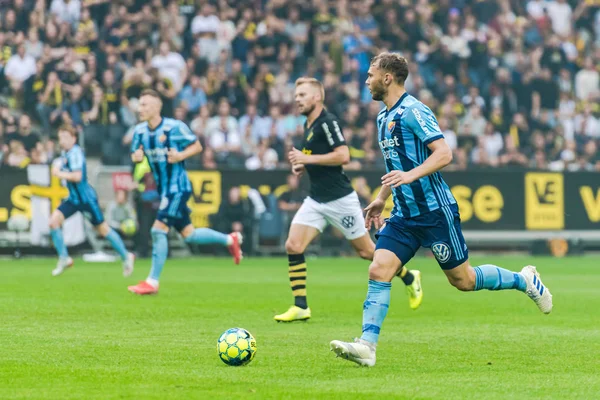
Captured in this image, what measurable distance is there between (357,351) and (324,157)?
419 cm

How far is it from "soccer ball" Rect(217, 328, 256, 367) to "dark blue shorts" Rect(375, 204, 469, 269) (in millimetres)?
1313

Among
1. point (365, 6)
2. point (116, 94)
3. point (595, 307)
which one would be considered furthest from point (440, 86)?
point (595, 307)

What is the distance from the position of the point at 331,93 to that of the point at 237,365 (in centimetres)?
2011

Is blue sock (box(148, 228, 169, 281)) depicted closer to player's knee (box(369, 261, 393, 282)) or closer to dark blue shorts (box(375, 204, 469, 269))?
dark blue shorts (box(375, 204, 469, 269))

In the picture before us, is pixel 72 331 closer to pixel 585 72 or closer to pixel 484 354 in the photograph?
pixel 484 354

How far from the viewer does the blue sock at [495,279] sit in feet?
31.0

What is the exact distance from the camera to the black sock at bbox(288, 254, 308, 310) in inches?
485

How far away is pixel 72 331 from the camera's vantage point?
419 inches

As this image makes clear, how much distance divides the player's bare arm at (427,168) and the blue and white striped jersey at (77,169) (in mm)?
10815

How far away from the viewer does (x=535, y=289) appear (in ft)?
32.8

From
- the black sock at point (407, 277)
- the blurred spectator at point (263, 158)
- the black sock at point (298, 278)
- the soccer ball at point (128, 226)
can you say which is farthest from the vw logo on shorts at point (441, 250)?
the blurred spectator at point (263, 158)

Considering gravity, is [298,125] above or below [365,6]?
below

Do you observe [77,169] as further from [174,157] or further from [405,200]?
[405,200]

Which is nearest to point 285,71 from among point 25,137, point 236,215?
point 236,215
